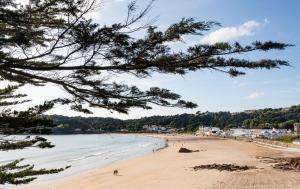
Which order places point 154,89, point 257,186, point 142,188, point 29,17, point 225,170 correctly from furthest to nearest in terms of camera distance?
point 225,170 < point 142,188 < point 257,186 < point 154,89 < point 29,17

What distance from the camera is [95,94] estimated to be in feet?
20.5

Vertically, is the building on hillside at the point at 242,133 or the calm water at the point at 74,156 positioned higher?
the building on hillside at the point at 242,133

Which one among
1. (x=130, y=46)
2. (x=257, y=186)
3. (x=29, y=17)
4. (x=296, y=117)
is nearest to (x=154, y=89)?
(x=130, y=46)

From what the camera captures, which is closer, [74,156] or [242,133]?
[74,156]

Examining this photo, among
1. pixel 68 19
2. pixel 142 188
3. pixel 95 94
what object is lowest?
pixel 142 188

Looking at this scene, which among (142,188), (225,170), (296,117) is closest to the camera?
(142,188)

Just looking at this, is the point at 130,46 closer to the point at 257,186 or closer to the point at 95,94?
the point at 95,94

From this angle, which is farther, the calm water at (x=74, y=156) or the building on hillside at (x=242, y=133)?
the building on hillside at (x=242, y=133)

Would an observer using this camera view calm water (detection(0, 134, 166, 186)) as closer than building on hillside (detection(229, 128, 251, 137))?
Yes

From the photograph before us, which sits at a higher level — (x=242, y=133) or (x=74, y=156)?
(x=242, y=133)

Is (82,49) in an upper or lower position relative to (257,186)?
upper

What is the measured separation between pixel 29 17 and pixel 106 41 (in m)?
0.96

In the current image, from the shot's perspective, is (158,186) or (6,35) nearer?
(6,35)

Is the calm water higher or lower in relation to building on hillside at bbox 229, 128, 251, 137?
lower
